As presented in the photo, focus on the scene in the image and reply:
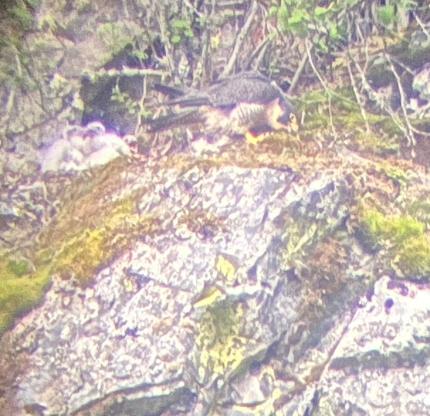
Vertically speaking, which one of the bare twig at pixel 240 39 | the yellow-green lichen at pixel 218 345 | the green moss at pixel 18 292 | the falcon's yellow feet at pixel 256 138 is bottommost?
the yellow-green lichen at pixel 218 345

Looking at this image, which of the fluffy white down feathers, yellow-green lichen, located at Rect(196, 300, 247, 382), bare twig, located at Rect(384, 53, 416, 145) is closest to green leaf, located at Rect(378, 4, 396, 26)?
bare twig, located at Rect(384, 53, 416, 145)

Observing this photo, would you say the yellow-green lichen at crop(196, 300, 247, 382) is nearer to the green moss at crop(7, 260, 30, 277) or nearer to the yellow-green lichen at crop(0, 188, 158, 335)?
the yellow-green lichen at crop(0, 188, 158, 335)

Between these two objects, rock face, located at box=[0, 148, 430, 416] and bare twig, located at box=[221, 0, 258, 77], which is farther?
bare twig, located at box=[221, 0, 258, 77]

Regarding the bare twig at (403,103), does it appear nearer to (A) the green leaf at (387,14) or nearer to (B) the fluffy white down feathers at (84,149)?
(A) the green leaf at (387,14)

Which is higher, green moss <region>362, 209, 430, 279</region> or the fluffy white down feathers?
the fluffy white down feathers

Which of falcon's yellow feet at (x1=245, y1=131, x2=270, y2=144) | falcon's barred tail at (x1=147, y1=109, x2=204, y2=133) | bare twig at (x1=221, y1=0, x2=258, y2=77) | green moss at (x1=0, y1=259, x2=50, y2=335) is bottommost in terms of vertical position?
green moss at (x1=0, y1=259, x2=50, y2=335)

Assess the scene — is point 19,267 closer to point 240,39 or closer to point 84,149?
point 84,149

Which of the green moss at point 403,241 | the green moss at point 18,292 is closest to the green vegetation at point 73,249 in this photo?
the green moss at point 18,292
